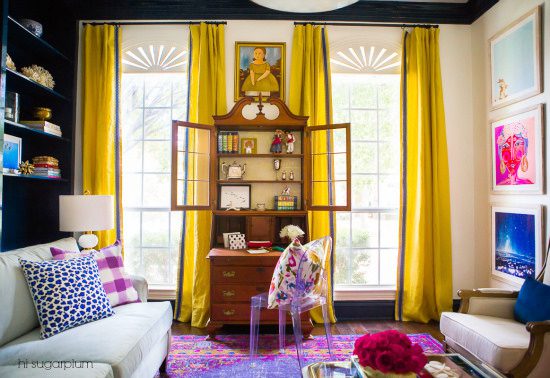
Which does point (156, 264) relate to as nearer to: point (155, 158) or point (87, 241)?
point (87, 241)

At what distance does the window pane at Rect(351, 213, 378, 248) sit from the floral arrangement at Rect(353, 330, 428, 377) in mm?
2505

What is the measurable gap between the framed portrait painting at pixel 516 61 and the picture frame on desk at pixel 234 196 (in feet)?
9.21

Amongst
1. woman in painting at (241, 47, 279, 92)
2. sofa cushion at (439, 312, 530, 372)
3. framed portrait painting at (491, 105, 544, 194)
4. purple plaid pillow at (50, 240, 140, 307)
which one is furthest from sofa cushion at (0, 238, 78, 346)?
framed portrait painting at (491, 105, 544, 194)

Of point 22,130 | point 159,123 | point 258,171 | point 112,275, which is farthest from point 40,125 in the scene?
point 258,171

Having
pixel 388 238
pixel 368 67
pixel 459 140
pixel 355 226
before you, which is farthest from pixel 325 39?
pixel 388 238

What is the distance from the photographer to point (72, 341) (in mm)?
1796

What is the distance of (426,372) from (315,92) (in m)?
2.83

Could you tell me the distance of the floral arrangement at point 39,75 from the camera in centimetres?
302

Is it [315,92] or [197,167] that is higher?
[315,92]

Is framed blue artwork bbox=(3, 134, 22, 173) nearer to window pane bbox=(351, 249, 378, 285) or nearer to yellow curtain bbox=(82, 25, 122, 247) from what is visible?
yellow curtain bbox=(82, 25, 122, 247)

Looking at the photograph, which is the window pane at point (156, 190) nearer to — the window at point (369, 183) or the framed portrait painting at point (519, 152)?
the window at point (369, 183)

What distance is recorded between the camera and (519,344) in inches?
79.4

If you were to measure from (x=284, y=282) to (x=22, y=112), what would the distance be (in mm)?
3064

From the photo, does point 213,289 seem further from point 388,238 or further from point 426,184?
point 426,184
